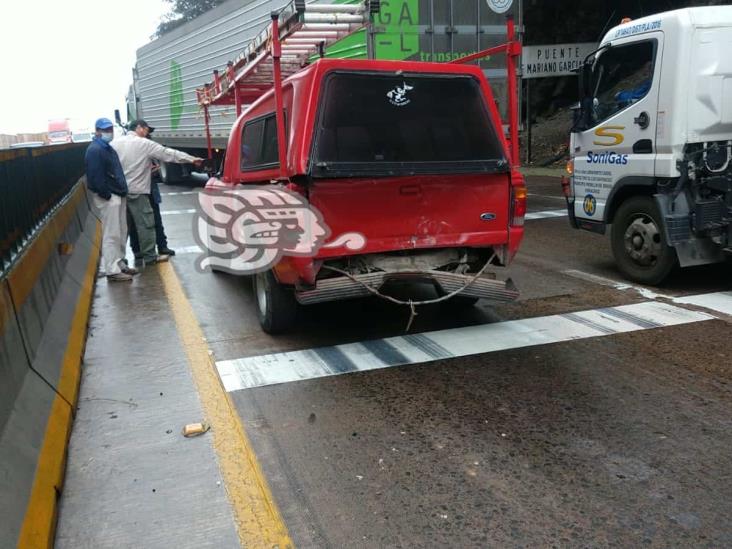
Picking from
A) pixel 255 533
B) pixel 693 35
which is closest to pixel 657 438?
pixel 255 533

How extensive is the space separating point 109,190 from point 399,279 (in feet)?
14.2

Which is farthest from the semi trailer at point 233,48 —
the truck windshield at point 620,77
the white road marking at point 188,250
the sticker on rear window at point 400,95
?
the white road marking at point 188,250

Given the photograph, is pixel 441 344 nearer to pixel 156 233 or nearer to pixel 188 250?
pixel 156 233

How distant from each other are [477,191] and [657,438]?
2.21 metres

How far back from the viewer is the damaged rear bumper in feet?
15.3

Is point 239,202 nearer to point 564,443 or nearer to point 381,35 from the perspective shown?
point 564,443

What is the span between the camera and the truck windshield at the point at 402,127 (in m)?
4.54

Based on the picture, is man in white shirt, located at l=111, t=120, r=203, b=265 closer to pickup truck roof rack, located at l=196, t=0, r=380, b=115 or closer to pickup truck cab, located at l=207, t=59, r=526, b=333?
pickup truck roof rack, located at l=196, t=0, r=380, b=115

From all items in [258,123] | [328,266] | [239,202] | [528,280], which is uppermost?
[258,123]

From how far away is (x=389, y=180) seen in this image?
4641 millimetres

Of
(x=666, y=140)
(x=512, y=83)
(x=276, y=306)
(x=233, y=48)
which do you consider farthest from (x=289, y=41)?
(x=233, y=48)

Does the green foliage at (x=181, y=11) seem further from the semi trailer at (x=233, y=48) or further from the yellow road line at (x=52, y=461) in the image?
the yellow road line at (x=52, y=461)

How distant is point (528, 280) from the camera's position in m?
6.92

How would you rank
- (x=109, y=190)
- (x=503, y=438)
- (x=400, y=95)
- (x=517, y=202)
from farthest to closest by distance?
1. (x=109, y=190)
2. (x=517, y=202)
3. (x=400, y=95)
4. (x=503, y=438)
